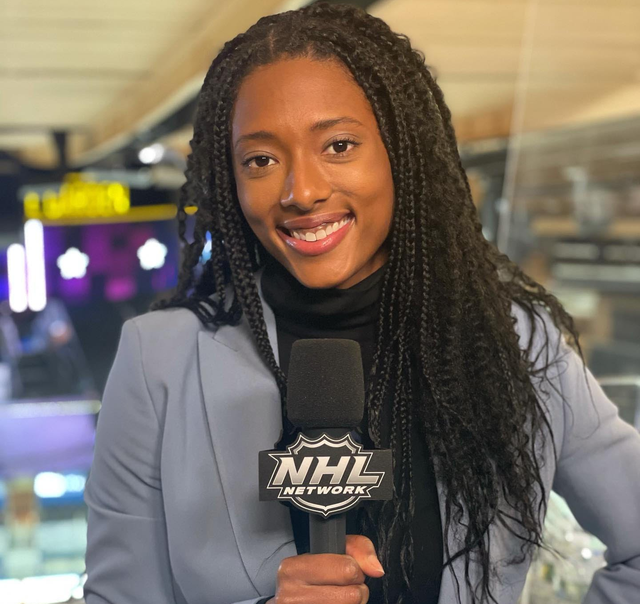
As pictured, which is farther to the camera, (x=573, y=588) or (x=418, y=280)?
(x=573, y=588)

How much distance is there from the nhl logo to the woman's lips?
335 mm

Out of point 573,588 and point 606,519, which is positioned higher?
point 606,519

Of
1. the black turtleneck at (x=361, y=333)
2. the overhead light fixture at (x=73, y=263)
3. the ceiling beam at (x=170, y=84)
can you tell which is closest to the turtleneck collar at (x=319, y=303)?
the black turtleneck at (x=361, y=333)

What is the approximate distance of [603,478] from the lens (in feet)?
4.07

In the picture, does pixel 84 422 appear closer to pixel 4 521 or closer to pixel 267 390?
pixel 4 521

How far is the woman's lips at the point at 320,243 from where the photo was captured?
1081 millimetres

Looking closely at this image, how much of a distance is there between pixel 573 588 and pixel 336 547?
102 cm

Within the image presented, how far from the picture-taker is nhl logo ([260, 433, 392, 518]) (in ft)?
2.62

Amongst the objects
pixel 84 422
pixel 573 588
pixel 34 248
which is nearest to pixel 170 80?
pixel 34 248

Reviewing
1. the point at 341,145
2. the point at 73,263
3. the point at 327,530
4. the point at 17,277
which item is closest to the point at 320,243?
the point at 341,145

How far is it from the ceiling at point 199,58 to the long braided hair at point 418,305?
1.81 meters

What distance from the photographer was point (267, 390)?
1.17 meters

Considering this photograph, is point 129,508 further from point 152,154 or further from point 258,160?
point 152,154

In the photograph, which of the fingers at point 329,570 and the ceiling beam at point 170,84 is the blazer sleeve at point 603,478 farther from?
the ceiling beam at point 170,84
